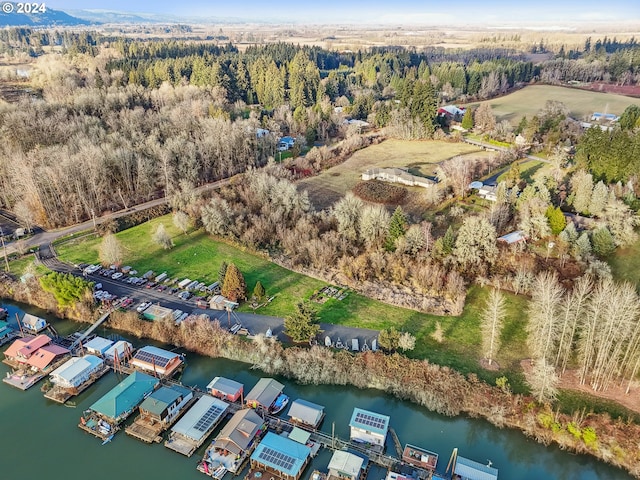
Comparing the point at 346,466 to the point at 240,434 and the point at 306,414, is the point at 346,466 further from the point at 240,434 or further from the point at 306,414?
the point at 240,434

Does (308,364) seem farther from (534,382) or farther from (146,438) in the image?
(534,382)

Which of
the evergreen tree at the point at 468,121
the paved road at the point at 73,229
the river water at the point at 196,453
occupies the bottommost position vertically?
the river water at the point at 196,453

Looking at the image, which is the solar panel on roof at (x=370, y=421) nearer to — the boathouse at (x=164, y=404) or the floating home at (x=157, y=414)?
the boathouse at (x=164, y=404)

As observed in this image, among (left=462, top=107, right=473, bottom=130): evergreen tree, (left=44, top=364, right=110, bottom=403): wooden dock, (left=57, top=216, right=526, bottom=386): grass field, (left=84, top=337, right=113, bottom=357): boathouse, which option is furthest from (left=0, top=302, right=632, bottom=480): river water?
(left=462, top=107, right=473, bottom=130): evergreen tree

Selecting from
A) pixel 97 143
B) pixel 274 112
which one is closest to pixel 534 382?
pixel 97 143

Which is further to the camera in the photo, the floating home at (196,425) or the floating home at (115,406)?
the floating home at (115,406)

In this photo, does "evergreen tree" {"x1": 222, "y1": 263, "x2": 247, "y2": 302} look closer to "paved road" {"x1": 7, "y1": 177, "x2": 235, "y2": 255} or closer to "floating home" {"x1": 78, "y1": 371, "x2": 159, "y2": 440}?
"floating home" {"x1": 78, "y1": 371, "x2": 159, "y2": 440}

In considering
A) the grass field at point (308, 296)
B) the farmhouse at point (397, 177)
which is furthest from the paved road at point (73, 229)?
the farmhouse at point (397, 177)
